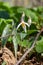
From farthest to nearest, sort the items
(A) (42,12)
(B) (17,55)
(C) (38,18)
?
1. (A) (42,12)
2. (C) (38,18)
3. (B) (17,55)

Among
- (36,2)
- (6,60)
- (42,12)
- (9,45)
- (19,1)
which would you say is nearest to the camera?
(6,60)

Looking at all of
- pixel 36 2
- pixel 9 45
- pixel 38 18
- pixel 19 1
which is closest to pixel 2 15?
pixel 38 18

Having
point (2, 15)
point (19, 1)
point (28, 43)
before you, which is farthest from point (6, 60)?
point (19, 1)

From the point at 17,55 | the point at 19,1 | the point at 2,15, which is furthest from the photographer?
the point at 19,1

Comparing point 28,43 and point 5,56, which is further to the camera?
point 28,43

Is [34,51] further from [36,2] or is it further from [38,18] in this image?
[36,2]

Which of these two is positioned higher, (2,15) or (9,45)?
(2,15)

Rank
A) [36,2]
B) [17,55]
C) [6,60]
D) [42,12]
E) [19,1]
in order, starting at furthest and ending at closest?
[19,1]
[36,2]
[42,12]
[17,55]
[6,60]

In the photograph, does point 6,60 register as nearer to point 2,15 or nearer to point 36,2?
point 2,15

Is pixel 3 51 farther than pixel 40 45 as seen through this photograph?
No
